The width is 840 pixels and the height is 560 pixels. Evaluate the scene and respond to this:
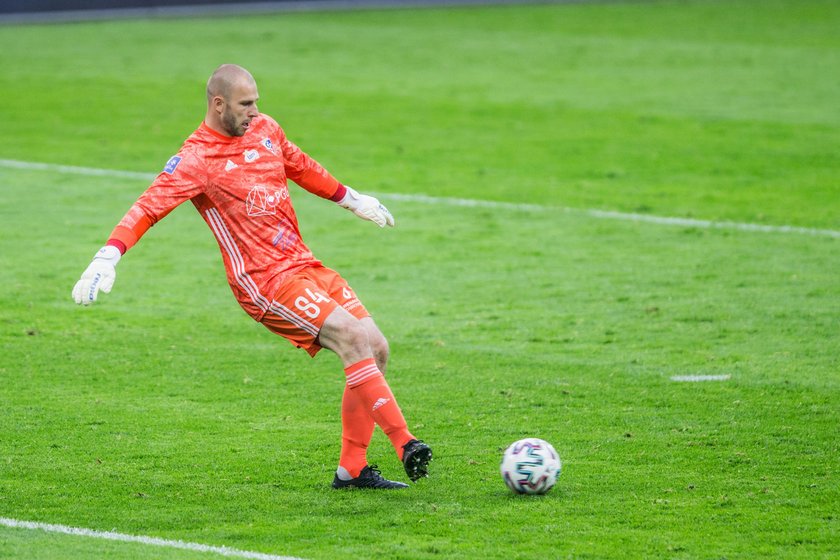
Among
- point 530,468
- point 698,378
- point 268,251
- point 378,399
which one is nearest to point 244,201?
point 268,251

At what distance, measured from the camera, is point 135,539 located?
5.64m

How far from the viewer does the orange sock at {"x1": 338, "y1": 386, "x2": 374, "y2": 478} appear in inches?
254

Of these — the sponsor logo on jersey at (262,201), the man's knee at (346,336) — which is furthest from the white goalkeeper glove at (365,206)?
the man's knee at (346,336)

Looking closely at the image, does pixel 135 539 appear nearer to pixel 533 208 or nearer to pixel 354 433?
pixel 354 433

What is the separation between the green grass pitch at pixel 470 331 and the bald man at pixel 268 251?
0.38 meters

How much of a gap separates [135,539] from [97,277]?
118cm

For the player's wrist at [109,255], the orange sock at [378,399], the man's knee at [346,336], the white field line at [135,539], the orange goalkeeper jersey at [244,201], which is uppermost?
the orange goalkeeper jersey at [244,201]

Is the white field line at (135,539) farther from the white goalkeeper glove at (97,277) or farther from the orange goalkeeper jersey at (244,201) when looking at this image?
the orange goalkeeper jersey at (244,201)

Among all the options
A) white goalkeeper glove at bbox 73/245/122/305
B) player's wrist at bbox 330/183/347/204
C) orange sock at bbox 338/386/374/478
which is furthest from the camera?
player's wrist at bbox 330/183/347/204

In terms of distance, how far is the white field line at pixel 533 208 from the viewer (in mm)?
12734

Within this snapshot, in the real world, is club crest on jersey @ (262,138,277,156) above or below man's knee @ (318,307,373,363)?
above

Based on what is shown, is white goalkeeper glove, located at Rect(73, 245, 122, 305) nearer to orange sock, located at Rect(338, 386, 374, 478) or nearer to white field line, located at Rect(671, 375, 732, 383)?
orange sock, located at Rect(338, 386, 374, 478)

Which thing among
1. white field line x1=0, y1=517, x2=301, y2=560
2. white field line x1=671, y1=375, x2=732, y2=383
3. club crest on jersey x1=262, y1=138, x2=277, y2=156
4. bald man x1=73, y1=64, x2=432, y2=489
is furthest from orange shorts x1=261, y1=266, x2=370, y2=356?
white field line x1=671, y1=375, x2=732, y2=383

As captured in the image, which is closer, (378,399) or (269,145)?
(378,399)
